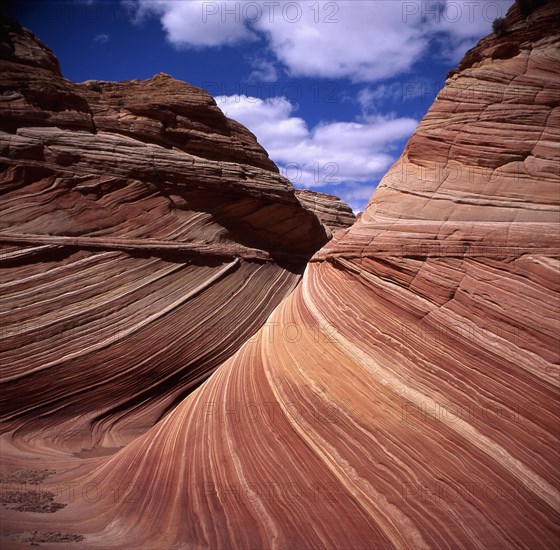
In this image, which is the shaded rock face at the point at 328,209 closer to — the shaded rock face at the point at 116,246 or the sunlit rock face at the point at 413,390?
the shaded rock face at the point at 116,246

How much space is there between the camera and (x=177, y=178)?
829cm

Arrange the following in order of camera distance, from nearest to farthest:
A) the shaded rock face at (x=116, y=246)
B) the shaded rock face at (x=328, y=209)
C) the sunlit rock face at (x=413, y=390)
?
the sunlit rock face at (x=413, y=390) → the shaded rock face at (x=116, y=246) → the shaded rock face at (x=328, y=209)

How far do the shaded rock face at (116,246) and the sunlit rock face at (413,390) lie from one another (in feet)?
5.00

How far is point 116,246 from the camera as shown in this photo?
7359 mm

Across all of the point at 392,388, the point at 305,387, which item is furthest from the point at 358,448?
the point at 305,387

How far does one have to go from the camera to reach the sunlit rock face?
10.8 feet

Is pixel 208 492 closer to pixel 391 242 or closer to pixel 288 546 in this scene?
pixel 288 546

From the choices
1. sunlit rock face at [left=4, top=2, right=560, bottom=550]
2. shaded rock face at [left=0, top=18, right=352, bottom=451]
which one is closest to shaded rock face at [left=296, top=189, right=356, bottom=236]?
shaded rock face at [left=0, top=18, right=352, bottom=451]

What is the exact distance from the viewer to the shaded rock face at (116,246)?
6523 millimetres

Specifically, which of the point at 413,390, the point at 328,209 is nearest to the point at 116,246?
the point at 413,390

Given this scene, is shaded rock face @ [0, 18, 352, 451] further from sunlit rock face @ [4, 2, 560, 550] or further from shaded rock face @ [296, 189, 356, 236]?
shaded rock face @ [296, 189, 356, 236]

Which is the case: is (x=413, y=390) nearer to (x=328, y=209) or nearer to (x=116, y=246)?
(x=116, y=246)

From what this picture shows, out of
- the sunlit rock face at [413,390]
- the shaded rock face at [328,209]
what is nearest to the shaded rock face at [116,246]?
the sunlit rock face at [413,390]

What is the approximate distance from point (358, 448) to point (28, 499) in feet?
9.90
